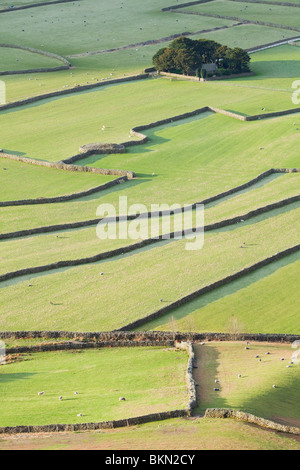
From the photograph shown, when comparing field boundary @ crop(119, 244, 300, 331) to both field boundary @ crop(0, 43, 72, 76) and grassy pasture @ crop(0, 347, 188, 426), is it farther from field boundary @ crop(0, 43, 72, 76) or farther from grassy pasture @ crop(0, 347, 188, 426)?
field boundary @ crop(0, 43, 72, 76)

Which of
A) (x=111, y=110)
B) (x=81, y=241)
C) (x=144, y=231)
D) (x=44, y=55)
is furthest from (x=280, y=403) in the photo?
(x=44, y=55)

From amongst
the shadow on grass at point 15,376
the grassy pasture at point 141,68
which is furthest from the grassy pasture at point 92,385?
the grassy pasture at point 141,68

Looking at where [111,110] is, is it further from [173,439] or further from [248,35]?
[173,439]

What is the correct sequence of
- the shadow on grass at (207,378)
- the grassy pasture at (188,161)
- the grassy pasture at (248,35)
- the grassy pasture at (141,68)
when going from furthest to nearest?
1. the grassy pasture at (248,35)
2. the grassy pasture at (141,68)
3. the grassy pasture at (188,161)
4. the shadow on grass at (207,378)

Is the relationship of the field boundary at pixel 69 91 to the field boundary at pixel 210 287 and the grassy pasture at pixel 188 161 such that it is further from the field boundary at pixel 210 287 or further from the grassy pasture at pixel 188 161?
the field boundary at pixel 210 287

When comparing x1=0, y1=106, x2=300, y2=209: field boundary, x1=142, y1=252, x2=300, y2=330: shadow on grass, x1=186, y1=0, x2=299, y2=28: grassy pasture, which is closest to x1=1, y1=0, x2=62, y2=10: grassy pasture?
x1=186, y1=0, x2=299, y2=28: grassy pasture
